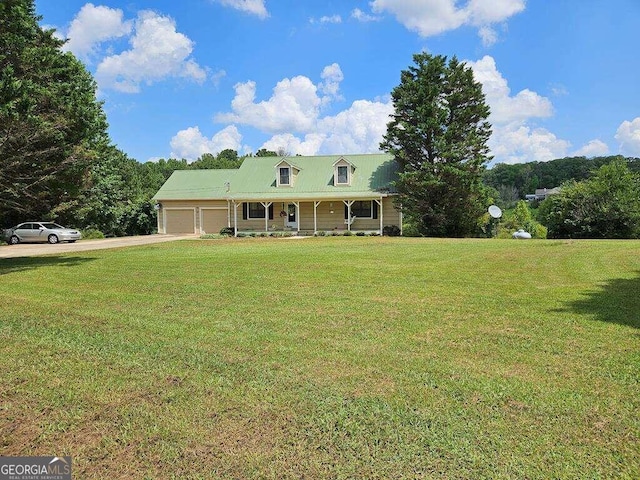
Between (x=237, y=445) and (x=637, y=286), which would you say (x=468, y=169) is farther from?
(x=237, y=445)

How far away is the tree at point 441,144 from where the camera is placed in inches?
974

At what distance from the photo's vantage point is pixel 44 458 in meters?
2.81

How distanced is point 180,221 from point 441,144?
63.0 feet

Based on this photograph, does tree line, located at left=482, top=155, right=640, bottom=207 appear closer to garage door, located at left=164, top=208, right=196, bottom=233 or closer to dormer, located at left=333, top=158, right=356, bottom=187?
dormer, located at left=333, top=158, right=356, bottom=187

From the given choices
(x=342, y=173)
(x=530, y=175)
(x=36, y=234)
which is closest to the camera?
(x=36, y=234)

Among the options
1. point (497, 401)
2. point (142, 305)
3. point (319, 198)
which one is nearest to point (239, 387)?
point (497, 401)

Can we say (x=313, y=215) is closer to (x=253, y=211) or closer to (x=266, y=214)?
→ (x=266, y=214)

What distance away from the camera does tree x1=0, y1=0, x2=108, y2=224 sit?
1062 cm

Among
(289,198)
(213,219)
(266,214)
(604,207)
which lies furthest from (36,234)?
(604,207)

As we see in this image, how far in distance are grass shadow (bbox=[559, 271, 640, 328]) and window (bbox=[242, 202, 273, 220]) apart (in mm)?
23196

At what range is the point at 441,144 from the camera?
2456cm

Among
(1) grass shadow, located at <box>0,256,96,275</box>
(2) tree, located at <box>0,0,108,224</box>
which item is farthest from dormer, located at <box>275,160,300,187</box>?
(1) grass shadow, located at <box>0,256,96,275</box>

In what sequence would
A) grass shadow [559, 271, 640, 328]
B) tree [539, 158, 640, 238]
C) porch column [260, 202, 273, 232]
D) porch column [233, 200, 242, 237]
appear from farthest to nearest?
porch column [233, 200, 242, 237] → porch column [260, 202, 273, 232] → tree [539, 158, 640, 238] → grass shadow [559, 271, 640, 328]

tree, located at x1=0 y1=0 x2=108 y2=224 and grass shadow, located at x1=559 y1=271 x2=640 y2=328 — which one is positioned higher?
tree, located at x1=0 y1=0 x2=108 y2=224
